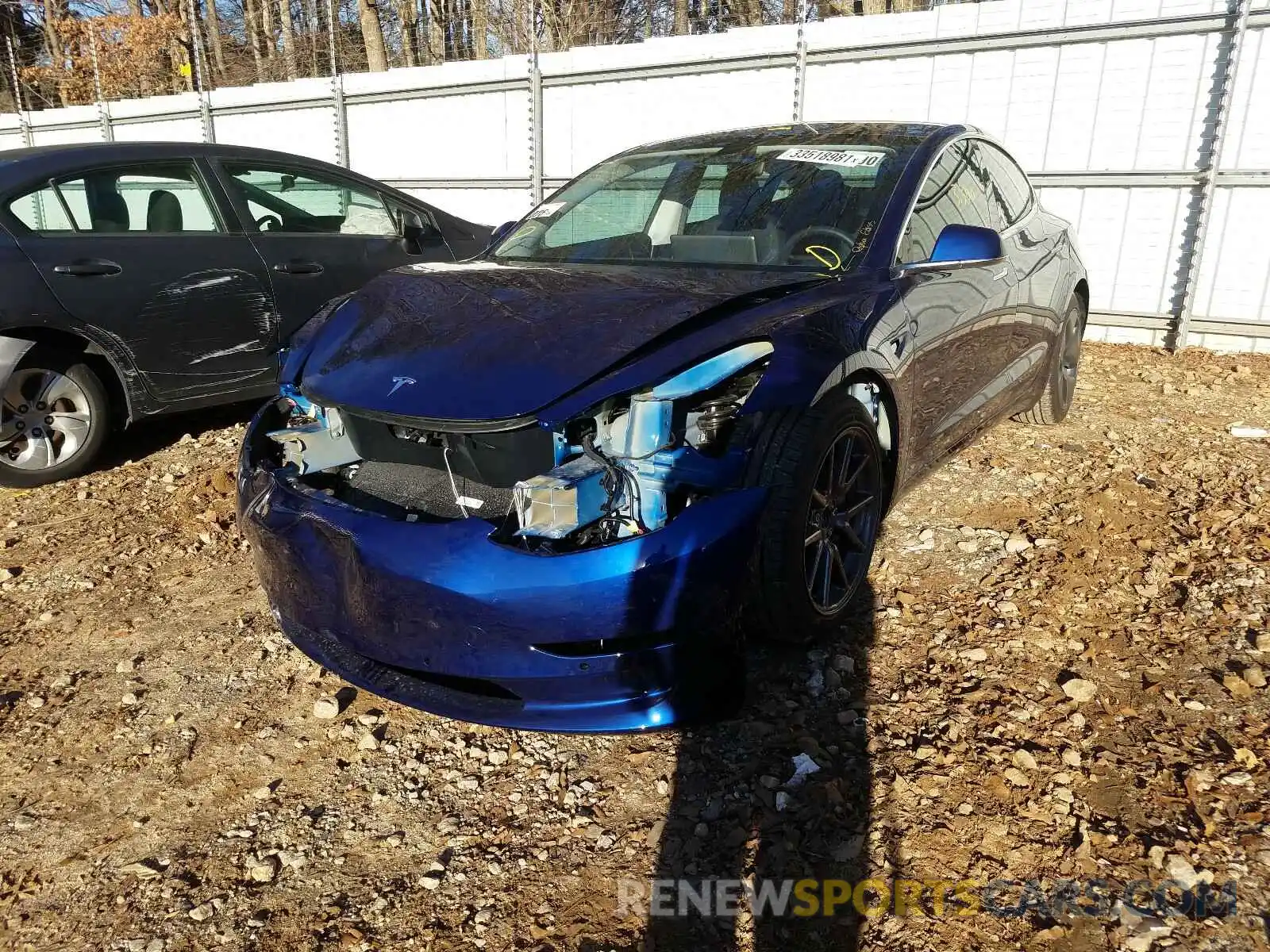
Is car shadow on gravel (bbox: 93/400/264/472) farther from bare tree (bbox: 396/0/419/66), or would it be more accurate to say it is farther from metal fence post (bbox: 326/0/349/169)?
bare tree (bbox: 396/0/419/66)

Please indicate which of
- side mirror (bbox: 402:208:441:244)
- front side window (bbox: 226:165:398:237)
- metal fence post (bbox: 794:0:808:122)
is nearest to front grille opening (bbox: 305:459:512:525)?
front side window (bbox: 226:165:398:237)

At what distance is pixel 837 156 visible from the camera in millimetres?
3590

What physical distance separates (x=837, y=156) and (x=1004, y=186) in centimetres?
124

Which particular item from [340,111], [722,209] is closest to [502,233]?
Result: [722,209]

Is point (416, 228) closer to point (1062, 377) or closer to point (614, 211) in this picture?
point (614, 211)

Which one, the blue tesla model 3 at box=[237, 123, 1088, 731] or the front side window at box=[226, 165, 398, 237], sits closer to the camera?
the blue tesla model 3 at box=[237, 123, 1088, 731]

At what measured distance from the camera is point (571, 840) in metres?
2.19

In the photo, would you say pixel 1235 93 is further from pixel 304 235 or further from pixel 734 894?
pixel 734 894

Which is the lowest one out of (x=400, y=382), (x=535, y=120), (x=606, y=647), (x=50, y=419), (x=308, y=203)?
(x=50, y=419)

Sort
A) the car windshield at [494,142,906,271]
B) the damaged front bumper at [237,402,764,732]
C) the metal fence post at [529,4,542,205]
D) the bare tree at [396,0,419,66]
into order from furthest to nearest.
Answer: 1. the bare tree at [396,0,419,66]
2. the metal fence post at [529,4,542,205]
3. the car windshield at [494,142,906,271]
4. the damaged front bumper at [237,402,764,732]

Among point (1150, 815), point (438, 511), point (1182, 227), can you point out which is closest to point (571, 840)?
point (438, 511)

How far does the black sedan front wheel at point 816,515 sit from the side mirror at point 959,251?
0.69 m

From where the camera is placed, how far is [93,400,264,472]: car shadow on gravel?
496cm

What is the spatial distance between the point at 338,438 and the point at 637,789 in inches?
53.8
